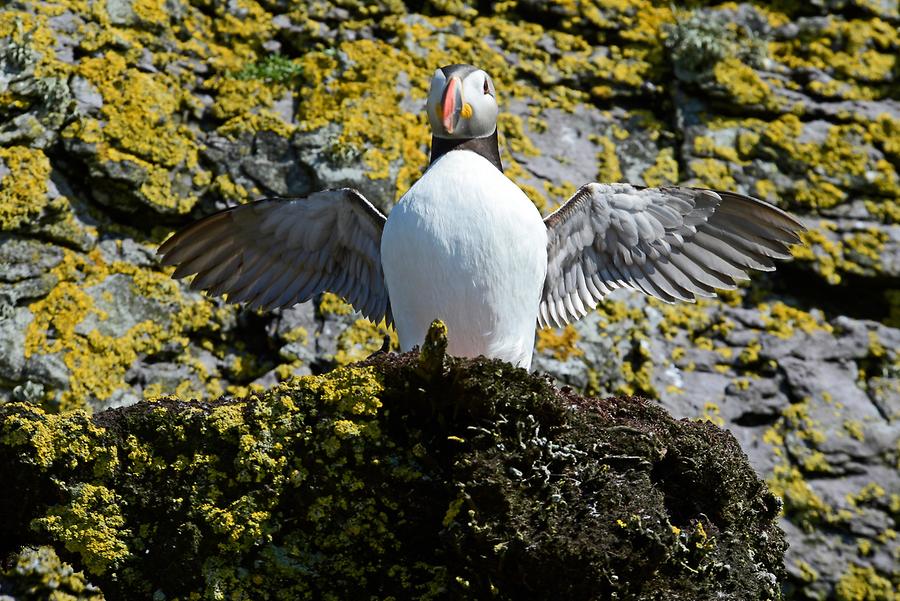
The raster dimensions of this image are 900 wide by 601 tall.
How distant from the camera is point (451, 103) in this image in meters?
5.08

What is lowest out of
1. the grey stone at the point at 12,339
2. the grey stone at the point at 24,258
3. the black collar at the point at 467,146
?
the grey stone at the point at 12,339

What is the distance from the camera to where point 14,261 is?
19.3 ft

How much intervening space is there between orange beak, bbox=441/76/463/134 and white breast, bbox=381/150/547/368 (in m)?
0.17

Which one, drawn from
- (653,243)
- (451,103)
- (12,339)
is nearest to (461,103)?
(451,103)

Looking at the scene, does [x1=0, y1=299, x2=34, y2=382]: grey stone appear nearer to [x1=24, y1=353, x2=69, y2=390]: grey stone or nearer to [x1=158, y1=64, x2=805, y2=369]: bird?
[x1=24, y1=353, x2=69, y2=390]: grey stone

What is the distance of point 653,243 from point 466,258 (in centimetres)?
142

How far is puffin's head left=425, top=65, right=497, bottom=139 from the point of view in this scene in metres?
5.11

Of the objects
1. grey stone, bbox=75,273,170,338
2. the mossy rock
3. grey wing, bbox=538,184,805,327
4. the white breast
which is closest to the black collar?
the white breast

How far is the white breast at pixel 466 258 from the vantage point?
4773 millimetres

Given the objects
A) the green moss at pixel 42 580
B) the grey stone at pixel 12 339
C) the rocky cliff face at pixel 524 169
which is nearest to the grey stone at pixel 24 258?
the rocky cliff face at pixel 524 169

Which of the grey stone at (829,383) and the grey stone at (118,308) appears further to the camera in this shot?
the grey stone at (829,383)

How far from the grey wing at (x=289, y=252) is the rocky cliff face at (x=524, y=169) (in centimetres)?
44

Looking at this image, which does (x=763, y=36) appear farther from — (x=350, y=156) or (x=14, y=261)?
(x=14, y=261)

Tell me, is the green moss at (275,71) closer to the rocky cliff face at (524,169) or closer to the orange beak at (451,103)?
the rocky cliff face at (524,169)
